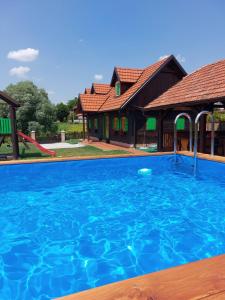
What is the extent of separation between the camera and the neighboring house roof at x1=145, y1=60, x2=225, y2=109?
31.2 feet

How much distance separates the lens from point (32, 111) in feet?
94.4

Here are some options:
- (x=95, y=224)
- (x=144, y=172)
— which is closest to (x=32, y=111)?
(x=144, y=172)

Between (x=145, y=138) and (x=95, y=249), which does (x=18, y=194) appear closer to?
(x=95, y=249)

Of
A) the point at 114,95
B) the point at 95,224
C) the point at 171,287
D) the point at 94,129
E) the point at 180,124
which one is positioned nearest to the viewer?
the point at 171,287

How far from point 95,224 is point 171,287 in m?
3.48

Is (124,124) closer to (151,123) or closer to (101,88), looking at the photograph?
(151,123)

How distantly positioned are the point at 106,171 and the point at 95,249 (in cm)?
543

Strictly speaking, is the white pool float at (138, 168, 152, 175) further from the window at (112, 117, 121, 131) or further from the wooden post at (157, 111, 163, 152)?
the window at (112, 117, 121, 131)

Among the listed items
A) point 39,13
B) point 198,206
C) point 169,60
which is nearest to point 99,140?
point 169,60

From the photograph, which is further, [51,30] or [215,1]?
[51,30]

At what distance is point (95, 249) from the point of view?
13.3 feet

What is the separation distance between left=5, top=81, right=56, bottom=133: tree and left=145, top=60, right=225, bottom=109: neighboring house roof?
1879cm

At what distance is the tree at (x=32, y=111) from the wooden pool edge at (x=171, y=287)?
28.0m

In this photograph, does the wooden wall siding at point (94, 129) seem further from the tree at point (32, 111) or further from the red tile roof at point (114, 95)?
the tree at point (32, 111)
